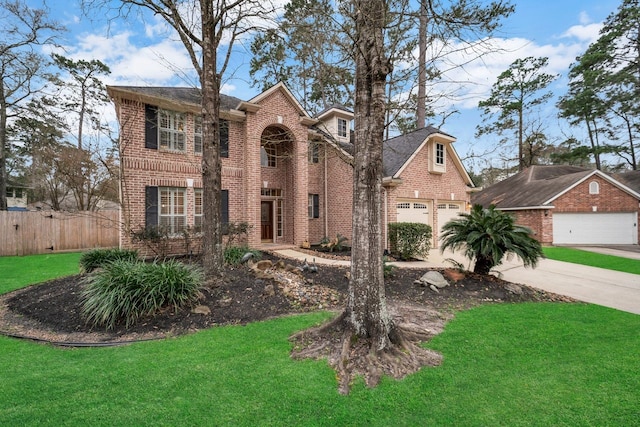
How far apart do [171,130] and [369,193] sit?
962 cm

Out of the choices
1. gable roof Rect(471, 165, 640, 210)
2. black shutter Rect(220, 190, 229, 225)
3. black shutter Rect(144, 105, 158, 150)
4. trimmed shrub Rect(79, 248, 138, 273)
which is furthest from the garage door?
trimmed shrub Rect(79, 248, 138, 273)

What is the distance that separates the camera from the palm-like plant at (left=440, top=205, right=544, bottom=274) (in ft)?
20.7

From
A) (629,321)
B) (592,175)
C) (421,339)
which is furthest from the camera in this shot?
(592,175)

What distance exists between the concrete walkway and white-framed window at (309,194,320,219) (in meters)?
3.93

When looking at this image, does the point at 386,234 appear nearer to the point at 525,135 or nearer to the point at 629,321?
the point at 629,321

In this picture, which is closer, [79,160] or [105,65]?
[79,160]

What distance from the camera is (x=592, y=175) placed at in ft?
54.2

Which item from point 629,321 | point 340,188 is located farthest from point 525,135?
point 629,321

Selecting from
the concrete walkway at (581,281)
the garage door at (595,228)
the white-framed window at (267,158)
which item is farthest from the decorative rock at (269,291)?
the garage door at (595,228)

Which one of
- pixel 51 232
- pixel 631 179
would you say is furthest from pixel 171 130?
pixel 631 179

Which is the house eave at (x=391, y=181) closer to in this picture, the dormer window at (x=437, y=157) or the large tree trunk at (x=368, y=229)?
the dormer window at (x=437, y=157)

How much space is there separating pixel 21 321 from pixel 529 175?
26519mm

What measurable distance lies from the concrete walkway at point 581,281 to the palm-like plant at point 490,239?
1189mm

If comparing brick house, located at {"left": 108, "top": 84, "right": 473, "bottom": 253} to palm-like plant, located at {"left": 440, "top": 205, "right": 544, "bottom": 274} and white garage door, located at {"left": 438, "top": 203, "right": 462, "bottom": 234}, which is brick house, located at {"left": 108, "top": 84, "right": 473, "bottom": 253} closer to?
white garage door, located at {"left": 438, "top": 203, "right": 462, "bottom": 234}
